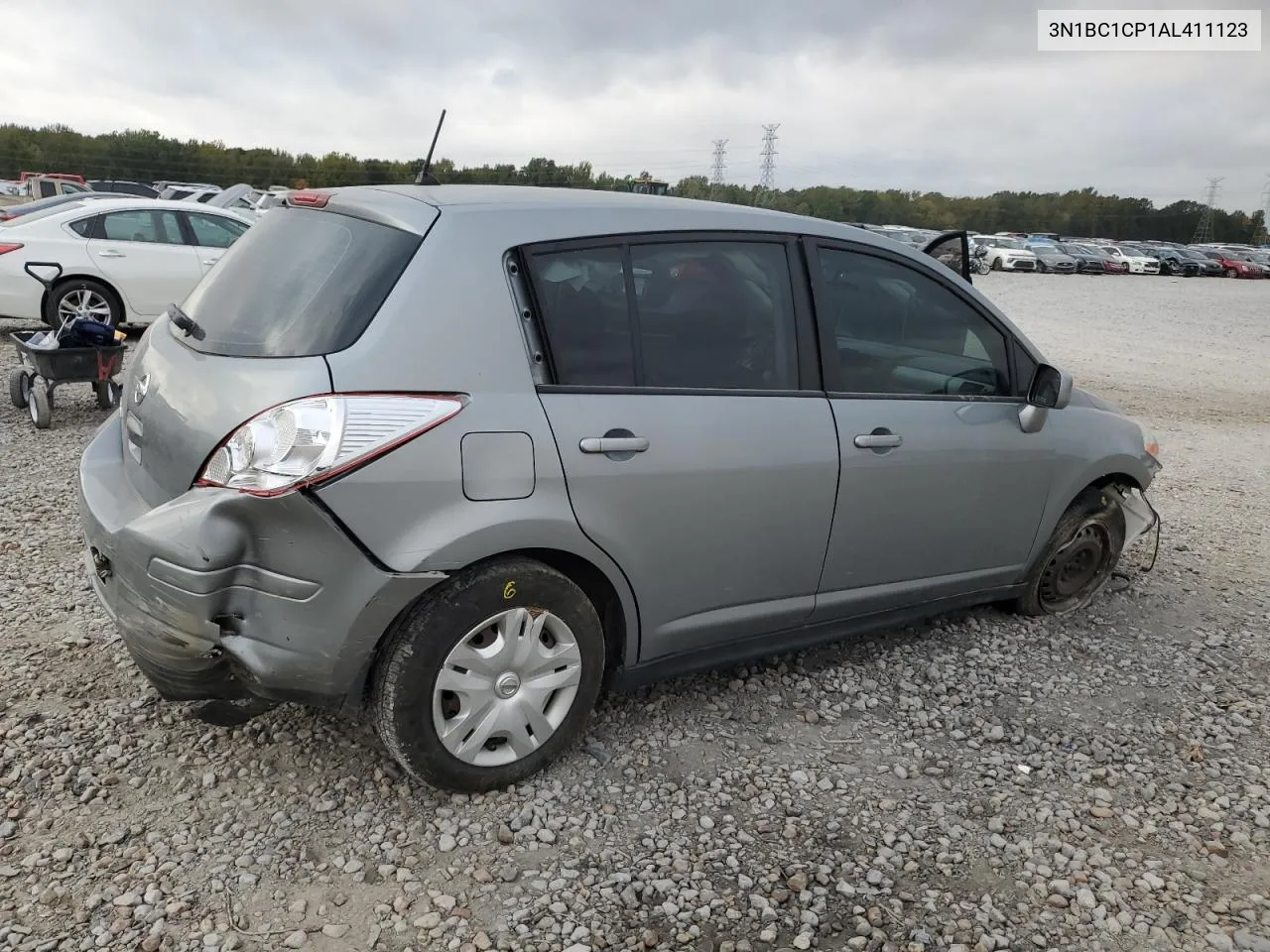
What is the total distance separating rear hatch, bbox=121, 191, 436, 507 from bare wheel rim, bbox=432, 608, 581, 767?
2.78 feet

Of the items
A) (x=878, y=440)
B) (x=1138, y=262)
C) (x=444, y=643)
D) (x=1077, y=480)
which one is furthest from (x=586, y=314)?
(x=1138, y=262)

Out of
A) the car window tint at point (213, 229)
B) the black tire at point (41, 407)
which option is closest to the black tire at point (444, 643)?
the black tire at point (41, 407)

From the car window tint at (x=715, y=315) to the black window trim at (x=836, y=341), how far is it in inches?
5.1

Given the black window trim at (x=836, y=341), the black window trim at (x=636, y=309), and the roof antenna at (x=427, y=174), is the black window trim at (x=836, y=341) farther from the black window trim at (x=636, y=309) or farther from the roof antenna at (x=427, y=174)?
the roof antenna at (x=427, y=174)

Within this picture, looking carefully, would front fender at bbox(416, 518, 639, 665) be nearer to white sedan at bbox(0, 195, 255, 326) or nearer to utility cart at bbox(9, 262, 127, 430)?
utility cart at bbox(9, 262, 127, 430)

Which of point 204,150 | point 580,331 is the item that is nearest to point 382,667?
point 580,331

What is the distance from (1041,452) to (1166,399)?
8.42 meters

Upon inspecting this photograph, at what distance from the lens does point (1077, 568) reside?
4.60m

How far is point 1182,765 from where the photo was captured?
345cm

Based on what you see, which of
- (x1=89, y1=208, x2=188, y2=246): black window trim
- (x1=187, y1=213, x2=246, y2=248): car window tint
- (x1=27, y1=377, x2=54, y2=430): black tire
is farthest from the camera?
(x1=187, y1=213, x2=246, y2=248): car window tint

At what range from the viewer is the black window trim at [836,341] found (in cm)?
342

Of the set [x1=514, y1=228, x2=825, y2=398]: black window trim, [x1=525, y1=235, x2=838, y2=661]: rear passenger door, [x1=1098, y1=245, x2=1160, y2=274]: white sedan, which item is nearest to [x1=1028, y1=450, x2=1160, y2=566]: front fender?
[x1=525, y1=235, x2=838, y2=661]: rear passenger door

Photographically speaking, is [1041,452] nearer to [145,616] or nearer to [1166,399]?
[145,616]

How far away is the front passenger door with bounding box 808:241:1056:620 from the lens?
11.4ft
